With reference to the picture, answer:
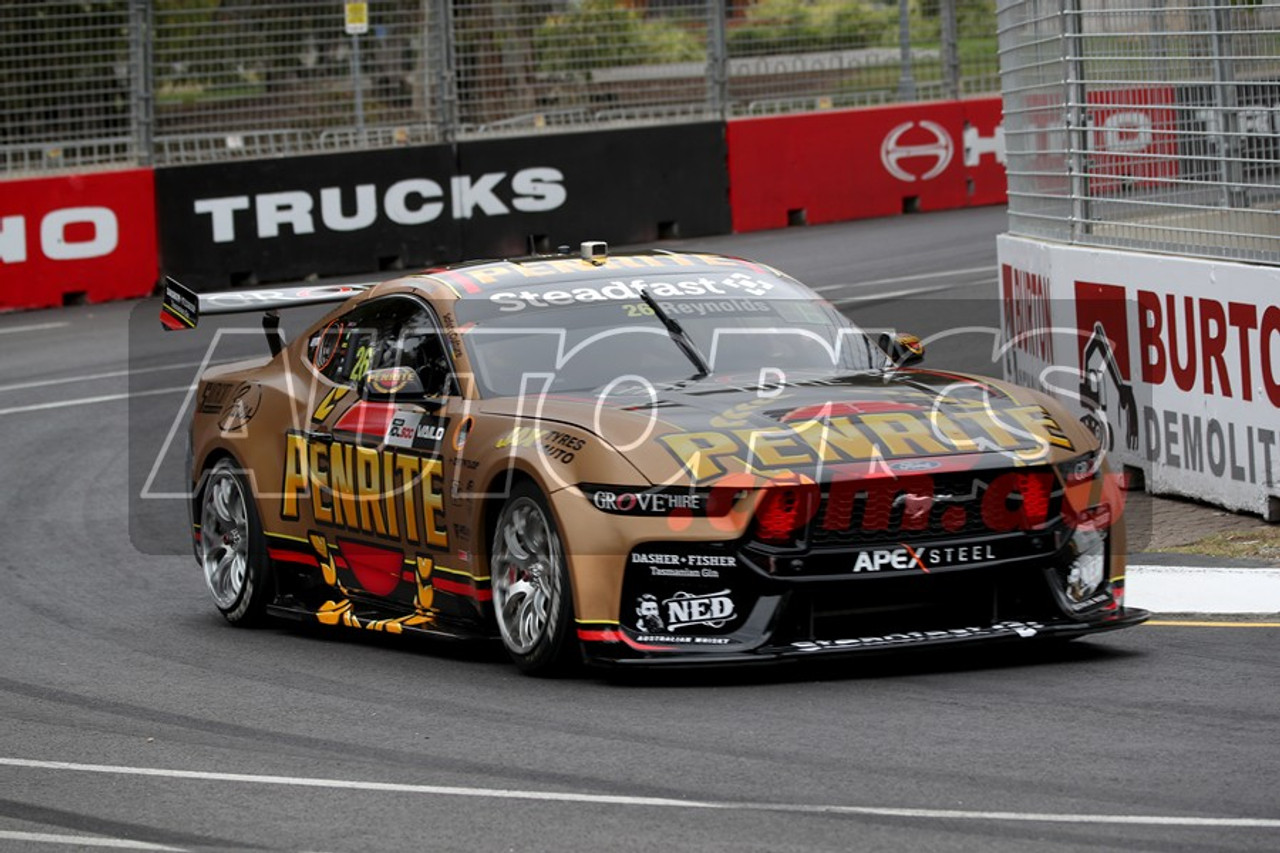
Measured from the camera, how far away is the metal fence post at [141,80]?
2270 centimetres

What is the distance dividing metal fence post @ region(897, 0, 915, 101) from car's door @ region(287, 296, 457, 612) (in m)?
18.6

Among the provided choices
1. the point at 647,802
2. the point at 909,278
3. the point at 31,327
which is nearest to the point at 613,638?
the point at 647,802

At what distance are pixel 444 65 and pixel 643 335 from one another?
642 inches

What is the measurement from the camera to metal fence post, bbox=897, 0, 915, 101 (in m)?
27.4

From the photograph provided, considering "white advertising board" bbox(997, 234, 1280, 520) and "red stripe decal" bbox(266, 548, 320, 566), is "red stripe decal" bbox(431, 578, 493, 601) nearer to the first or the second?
"red stripe decal" bbox(266, 548, 320, 566)

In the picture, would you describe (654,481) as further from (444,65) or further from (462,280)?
(444,65)

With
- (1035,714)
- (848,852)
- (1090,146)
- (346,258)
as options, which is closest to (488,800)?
(848,852)

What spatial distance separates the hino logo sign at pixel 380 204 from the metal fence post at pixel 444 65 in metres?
0.64

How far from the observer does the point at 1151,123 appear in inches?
462

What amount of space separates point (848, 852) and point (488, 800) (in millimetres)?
1213

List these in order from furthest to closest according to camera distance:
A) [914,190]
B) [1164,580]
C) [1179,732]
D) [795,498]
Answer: [914,190], [1164,580], [795,498], [1179,732]

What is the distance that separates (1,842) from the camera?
608 cm

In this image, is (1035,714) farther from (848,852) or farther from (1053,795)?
(848,852)

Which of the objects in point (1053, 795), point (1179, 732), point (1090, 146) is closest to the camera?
point (1053, 795)
